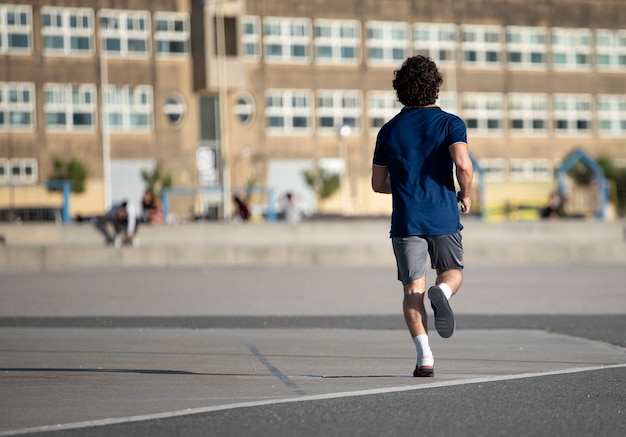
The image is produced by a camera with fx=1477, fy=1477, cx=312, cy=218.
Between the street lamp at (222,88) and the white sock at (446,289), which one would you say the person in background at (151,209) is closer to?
the street lamp at (222,88)

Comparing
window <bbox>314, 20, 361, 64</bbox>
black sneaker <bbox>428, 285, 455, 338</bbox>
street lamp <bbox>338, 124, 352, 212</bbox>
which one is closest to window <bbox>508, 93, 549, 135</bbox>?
window <bbox>314, 20, 361, 64</bbox>

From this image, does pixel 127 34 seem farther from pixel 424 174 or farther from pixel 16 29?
pixel 424 174

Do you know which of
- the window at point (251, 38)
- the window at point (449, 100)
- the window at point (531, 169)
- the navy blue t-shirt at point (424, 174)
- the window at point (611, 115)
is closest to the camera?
the navy blue t-shirt at point (424, 174)

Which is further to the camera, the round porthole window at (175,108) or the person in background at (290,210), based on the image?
the round porthole window at (175,108)

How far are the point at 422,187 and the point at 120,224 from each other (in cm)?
2442

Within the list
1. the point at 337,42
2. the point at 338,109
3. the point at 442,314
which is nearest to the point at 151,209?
the point at 442,314

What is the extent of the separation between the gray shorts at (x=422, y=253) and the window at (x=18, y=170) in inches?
2379

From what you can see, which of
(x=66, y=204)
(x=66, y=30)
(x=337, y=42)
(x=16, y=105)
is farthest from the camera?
(x=337, y=42)

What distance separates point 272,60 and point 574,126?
1847cm

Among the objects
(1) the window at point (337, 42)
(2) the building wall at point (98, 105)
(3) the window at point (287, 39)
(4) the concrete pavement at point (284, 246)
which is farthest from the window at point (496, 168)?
(4) the concrete pavement at point (284, 246)

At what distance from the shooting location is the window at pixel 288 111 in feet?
245

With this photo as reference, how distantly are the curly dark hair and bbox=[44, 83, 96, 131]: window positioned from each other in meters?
62.1

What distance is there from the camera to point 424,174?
8703mm

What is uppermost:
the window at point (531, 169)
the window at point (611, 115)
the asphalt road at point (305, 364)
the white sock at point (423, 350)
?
the window at point (611, 115)
